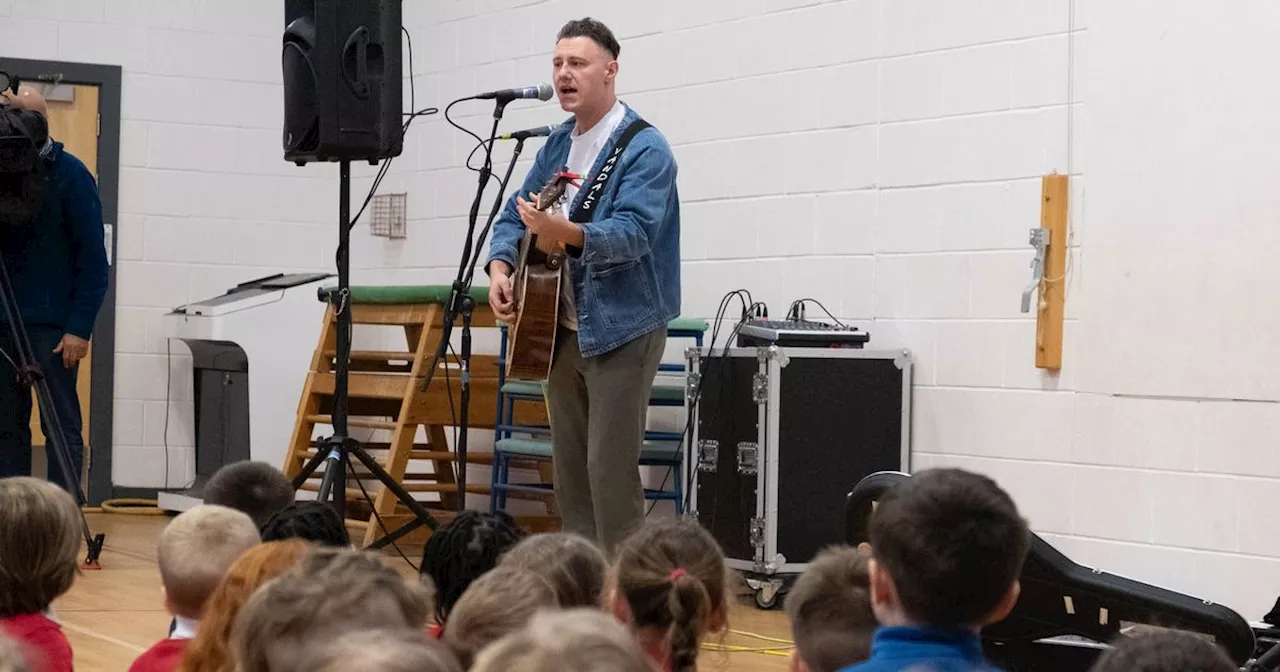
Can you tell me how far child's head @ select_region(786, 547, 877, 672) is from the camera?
192cm

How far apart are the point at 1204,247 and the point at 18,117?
3490 mm

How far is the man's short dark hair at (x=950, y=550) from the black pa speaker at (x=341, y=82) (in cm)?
306

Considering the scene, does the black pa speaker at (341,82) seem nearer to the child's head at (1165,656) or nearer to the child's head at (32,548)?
the child's head at (32,548)

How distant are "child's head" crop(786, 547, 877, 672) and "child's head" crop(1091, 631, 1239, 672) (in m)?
0.40

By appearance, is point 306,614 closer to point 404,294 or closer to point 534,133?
point 534,133

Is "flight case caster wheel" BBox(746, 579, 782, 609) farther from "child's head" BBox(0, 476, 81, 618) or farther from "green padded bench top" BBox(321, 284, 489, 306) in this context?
"child's head" BBox(0, 476, 81, 618)

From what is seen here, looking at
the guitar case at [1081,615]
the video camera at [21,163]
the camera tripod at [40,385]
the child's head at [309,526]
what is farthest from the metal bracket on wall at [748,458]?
the child's head at [309,526]

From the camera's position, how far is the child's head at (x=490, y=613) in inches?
67.4

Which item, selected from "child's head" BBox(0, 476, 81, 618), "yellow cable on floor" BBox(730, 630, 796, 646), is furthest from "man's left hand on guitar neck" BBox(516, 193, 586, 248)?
"child's head" BBox(0, 476, 81, 618)

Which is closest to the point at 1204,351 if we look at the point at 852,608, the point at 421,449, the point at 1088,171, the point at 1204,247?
the point at 1204,247

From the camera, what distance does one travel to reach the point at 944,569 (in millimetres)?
1663

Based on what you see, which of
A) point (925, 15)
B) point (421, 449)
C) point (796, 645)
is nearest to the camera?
point (796, 645)

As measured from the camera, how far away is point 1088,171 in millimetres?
4496

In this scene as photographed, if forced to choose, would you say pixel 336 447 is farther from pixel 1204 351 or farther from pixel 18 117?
pixel 1204 351
